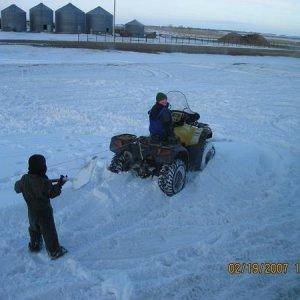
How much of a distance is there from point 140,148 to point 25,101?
7.78m

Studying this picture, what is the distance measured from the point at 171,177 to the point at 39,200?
7.15ft

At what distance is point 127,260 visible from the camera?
4.98 m

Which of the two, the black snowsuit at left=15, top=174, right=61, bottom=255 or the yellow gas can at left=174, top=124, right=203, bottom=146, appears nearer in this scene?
the black snowsuit at left=15, top=174, right=61, bottom=255

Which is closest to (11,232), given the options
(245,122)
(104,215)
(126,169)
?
(104,215)

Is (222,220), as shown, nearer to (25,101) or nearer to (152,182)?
(152,182)

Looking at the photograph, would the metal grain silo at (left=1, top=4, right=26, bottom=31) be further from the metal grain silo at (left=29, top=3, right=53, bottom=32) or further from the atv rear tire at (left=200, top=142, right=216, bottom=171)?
the atv rear tire at (left=200, top=142, right=216, bottom=171)

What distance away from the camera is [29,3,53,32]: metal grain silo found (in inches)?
2280

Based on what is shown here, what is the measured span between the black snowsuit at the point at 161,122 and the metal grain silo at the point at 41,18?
2208 inches

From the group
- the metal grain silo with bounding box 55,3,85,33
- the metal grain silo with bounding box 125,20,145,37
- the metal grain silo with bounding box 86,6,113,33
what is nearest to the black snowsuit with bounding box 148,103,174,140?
the metal grain silo with bounding box 55,3,85,33

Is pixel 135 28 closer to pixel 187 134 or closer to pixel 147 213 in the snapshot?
pixel 187 134

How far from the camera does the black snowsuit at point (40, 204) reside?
4.74 meters

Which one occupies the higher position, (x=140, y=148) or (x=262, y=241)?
(x=140, y=148)

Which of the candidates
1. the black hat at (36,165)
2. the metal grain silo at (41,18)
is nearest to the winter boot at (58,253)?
the black hat at (36,165)

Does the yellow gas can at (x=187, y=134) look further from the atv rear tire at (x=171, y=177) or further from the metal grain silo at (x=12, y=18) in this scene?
the metal grain silo at (x=12, y=18)
